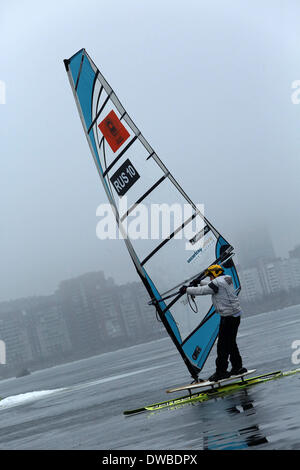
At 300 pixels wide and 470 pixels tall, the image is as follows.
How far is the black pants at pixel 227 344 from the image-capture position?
42.0ft

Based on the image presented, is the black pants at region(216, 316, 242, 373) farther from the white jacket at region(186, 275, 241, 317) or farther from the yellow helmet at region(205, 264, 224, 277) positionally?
the yellow helmet at region(205, 264, 224, 277)

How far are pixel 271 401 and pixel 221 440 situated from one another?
7.40 ft

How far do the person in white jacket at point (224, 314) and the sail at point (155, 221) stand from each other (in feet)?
1.63

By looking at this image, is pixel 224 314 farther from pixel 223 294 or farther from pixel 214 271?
pixel 214 271

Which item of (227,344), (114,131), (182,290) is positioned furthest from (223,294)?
(114,131)

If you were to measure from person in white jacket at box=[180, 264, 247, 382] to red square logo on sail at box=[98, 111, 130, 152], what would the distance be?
2.42m

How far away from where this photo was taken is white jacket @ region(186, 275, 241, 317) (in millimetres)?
12727

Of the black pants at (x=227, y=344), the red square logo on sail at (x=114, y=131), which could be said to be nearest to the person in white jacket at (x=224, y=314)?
the black pants at (x=227, y=344)

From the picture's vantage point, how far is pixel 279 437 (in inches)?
296

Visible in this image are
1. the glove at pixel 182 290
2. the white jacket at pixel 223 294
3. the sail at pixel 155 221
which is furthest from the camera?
the sail at pixel 155 221

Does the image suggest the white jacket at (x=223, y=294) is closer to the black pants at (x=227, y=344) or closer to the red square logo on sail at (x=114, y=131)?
the black pants at (x=227, y=344)

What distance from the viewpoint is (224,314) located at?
1291 cm

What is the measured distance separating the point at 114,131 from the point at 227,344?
3734 millimetres
